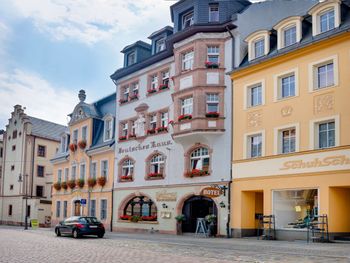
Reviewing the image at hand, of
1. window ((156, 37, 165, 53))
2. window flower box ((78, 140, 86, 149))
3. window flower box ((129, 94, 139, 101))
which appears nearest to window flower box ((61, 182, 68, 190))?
window flower box ((78, 140, 86, 149))

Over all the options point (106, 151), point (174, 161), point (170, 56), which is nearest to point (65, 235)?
point (174, 161)

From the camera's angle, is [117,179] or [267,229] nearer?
[267,229]

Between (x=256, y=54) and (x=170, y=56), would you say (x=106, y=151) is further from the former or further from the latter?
(x=256, y=54)

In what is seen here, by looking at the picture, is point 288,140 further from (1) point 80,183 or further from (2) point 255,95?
(1) point 80,183

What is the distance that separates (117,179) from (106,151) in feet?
10.1

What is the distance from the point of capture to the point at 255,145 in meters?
27.8

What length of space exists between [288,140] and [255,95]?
377 centimetres

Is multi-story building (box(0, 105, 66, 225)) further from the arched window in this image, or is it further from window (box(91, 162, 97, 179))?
the arched window

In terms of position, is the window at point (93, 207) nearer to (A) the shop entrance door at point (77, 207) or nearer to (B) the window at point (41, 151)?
(A) the shop entrance door at point (77, 207)

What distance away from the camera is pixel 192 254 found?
17.2 meters

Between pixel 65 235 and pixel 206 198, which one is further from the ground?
pixel 206 198

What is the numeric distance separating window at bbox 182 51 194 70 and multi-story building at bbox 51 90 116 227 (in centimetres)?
1081

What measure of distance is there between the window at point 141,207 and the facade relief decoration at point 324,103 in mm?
14687

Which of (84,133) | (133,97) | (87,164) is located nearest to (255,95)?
(133,97)
